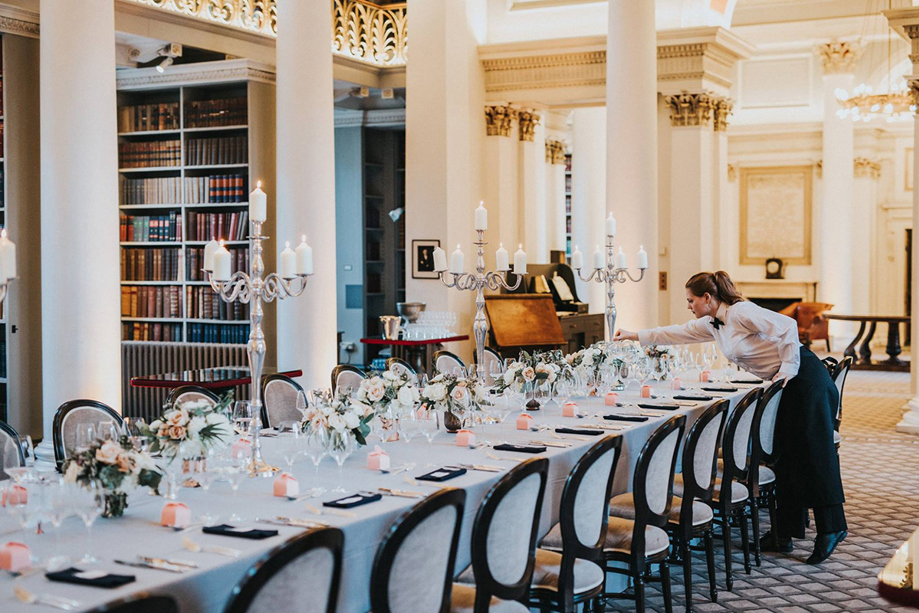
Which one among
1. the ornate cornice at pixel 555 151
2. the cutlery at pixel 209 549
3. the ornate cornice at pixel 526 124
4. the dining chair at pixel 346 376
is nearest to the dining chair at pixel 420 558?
the cutlery at pixel 209 549

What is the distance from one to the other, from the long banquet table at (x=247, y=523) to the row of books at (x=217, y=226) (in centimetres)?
587

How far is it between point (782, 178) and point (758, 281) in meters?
2.07

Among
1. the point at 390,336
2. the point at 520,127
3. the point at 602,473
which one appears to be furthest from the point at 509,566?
the point at 520,127

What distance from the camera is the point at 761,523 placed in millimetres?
6352

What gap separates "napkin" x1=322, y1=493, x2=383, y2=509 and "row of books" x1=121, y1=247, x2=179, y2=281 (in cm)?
744

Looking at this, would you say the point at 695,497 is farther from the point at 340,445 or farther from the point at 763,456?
the point at 340,445

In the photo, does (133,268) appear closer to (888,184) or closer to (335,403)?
(335,403)

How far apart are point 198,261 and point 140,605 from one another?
8544 mm

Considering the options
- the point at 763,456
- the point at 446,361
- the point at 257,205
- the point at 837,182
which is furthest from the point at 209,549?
the point at 837,182

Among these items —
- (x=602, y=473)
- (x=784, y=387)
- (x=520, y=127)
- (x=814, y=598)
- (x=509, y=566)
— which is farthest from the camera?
(x=520, y=127)

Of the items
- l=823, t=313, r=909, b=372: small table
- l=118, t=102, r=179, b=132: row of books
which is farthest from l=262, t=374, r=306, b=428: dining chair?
l=823, t=313, r=909, b=372: small table

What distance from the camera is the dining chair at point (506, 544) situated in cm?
297

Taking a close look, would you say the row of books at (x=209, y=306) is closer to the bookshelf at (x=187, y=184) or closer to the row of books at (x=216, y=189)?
the bookshelf at (x=187, y=184)

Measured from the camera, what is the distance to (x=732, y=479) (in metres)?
4.98
